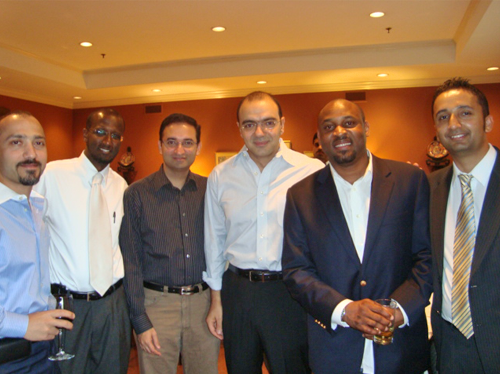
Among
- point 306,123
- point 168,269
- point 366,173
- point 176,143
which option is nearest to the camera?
point 366,173

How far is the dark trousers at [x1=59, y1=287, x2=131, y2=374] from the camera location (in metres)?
2.22

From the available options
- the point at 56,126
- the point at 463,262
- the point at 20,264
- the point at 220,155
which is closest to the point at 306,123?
the point at 220,155

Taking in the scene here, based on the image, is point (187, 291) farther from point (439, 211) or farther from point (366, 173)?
point (439, 211)

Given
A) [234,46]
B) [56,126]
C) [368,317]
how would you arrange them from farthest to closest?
[56,126], [234,46], [368,317]


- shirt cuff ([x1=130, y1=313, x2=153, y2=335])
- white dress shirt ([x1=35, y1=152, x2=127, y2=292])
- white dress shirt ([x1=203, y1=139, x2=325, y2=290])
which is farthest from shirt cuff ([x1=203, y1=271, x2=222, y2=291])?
white dress shirt ([x1=35, y1=152, x2=127, y2=292])

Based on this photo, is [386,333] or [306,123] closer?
[386,333]

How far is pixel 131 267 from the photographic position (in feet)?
7.80

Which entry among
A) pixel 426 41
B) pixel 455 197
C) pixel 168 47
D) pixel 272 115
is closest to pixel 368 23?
pixel 426 41

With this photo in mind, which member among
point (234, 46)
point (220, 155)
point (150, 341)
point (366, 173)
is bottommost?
point (150, 341)

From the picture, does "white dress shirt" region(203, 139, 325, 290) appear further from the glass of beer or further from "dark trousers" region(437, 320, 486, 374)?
"dark trousers" region(437, 320, 486, 374)

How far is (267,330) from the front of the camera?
2.17 meters

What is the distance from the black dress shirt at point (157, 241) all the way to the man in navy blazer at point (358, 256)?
2.22 ft

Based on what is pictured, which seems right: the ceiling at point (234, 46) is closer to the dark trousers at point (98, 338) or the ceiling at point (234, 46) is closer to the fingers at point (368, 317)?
the dark trousers at point (98, 338)

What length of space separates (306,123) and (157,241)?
5604mm
